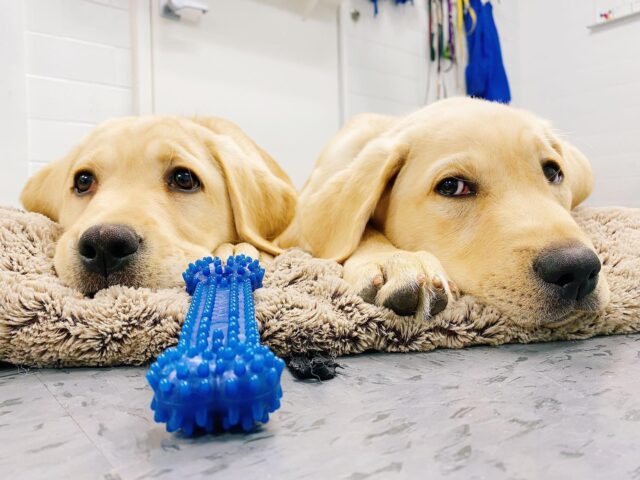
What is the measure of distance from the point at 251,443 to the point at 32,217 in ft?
5.25

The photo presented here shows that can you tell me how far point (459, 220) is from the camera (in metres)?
1.80

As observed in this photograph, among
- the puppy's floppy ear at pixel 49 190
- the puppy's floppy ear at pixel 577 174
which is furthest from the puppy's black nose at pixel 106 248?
the puppy's floppy ear at pixel 577 174

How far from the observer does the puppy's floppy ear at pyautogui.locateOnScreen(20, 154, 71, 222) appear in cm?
237

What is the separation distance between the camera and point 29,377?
1247mm

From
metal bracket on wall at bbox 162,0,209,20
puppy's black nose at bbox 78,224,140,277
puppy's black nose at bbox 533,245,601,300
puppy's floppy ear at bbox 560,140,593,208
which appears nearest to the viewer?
puppy's black nose at bbox 533,245,601,300

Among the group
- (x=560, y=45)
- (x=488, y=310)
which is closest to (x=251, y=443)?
(x=488, y=310)

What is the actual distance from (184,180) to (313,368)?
119cm

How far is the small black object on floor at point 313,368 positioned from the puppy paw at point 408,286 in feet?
0.95

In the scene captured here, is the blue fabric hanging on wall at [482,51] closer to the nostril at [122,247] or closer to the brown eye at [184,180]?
the brown eye at [184,180]

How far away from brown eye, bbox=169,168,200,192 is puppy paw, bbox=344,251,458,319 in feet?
2.88

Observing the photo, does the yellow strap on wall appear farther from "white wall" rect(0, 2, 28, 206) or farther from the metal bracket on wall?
"white wall" rect(0, 2, 28, 206)

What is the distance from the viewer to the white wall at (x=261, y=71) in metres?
4.06

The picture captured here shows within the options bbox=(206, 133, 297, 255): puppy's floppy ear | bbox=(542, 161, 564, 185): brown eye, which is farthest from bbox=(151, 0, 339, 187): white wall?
bbox=(542, 161, 564, 185): brown eye

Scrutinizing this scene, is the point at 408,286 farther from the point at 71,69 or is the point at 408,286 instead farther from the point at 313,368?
the point at 71,69
